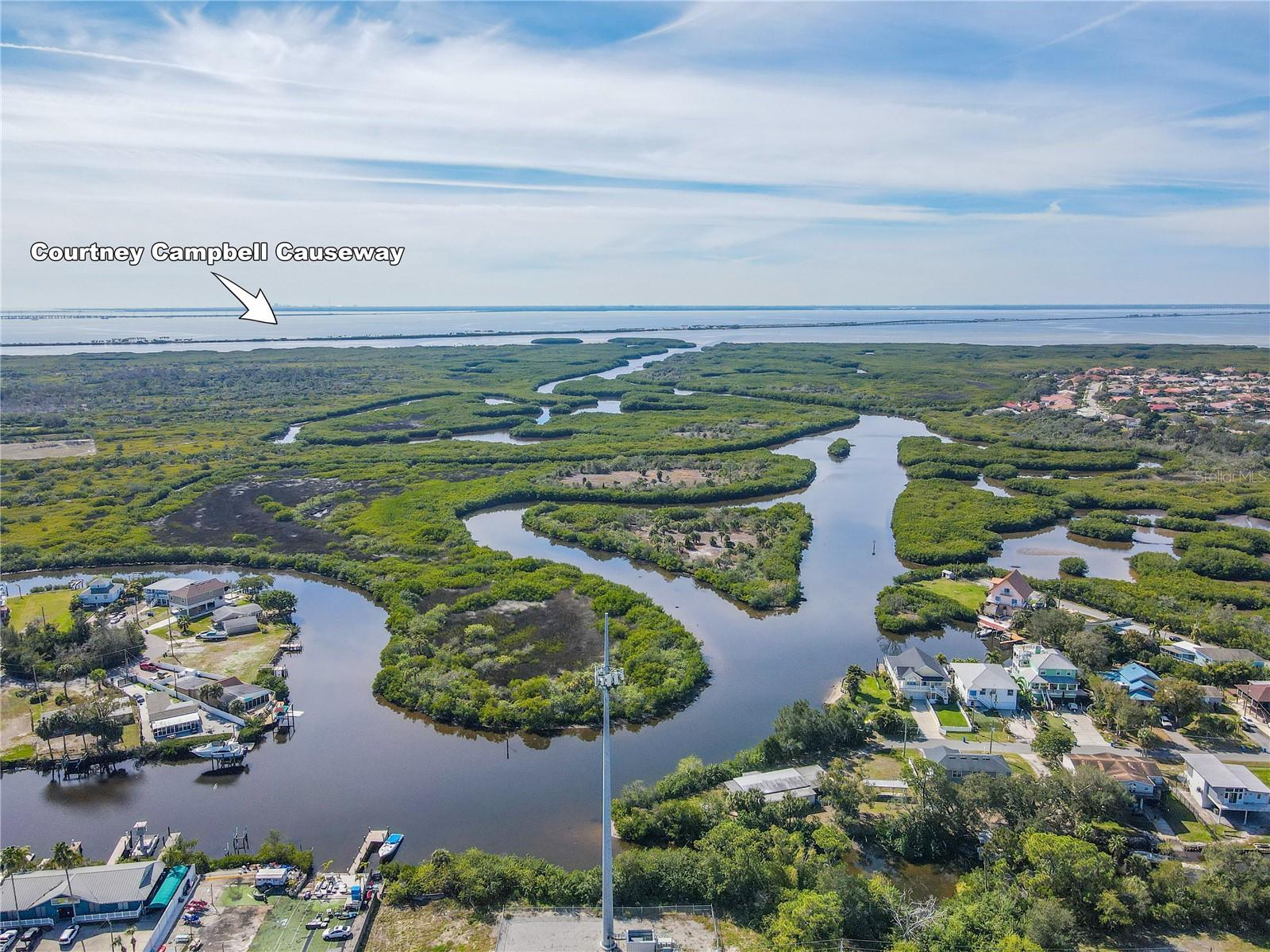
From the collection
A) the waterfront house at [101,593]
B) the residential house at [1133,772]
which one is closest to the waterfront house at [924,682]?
the residential house at [1133,772]

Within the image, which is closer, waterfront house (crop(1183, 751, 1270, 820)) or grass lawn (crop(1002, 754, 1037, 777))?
waterfront house (crop(1183, 751, 1270, 820))

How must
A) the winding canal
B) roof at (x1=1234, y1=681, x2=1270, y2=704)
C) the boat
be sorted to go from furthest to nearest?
roof at (x1=1234, y1=681, x2=1270, y2=704) < the winding canal < the boat

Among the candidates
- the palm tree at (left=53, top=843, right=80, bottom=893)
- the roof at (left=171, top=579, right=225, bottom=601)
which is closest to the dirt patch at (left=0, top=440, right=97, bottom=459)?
the roof at (left=171, top=579, right=225, bottom=601)

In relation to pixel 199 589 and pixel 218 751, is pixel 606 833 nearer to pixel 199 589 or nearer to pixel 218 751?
pixel 218 751

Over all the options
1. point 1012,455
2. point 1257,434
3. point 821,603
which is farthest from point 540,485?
point 1257,434

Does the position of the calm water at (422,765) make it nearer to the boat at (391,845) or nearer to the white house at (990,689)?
the boat at (391,845)

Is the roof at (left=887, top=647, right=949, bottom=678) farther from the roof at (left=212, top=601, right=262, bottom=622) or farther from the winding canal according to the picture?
the roof at (left=212, top=601, right=262, bottom=622)

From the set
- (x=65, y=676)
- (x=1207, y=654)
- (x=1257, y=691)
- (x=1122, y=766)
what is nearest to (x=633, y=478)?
(x=1207, y=654)

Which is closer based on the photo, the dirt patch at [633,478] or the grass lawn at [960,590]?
the grass lawn at [960,590]
